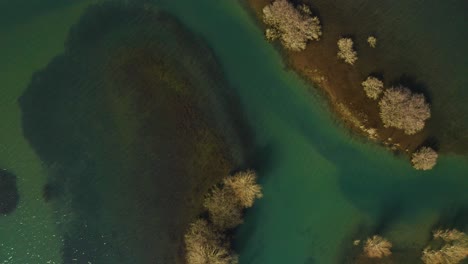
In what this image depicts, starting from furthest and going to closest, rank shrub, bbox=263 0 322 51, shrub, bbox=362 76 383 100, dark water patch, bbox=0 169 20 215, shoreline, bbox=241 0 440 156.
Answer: dark water patch, bbox=0 169 20 215 < shoreline, bbox=241 0 440 156 < shrub, bbox=362 76 383 100 < shrub, bbox=263 0 322 51

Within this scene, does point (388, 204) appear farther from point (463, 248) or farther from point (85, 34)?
point (85, 34)

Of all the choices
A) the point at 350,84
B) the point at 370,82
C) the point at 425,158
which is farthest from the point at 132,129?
the point at 425,158

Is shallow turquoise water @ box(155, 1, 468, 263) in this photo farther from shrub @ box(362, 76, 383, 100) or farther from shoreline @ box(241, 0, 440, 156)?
shrub @ box(362, 76, 383, 100)

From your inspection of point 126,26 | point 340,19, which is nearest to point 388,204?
point 340,19

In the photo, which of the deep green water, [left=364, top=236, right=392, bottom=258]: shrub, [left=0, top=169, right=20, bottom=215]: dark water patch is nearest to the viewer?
[left=364, top=236, right=392, bottom=258]: shrub

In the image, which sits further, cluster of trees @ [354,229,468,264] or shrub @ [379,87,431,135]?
cluster of trees @ [354,229,468,264]

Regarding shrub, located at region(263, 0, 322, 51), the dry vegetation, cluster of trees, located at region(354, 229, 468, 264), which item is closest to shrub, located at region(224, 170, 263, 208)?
cluster of trees, located at region(354, 229, 468, 264)

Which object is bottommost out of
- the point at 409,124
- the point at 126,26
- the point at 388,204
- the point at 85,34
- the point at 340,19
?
the point at 85,34
